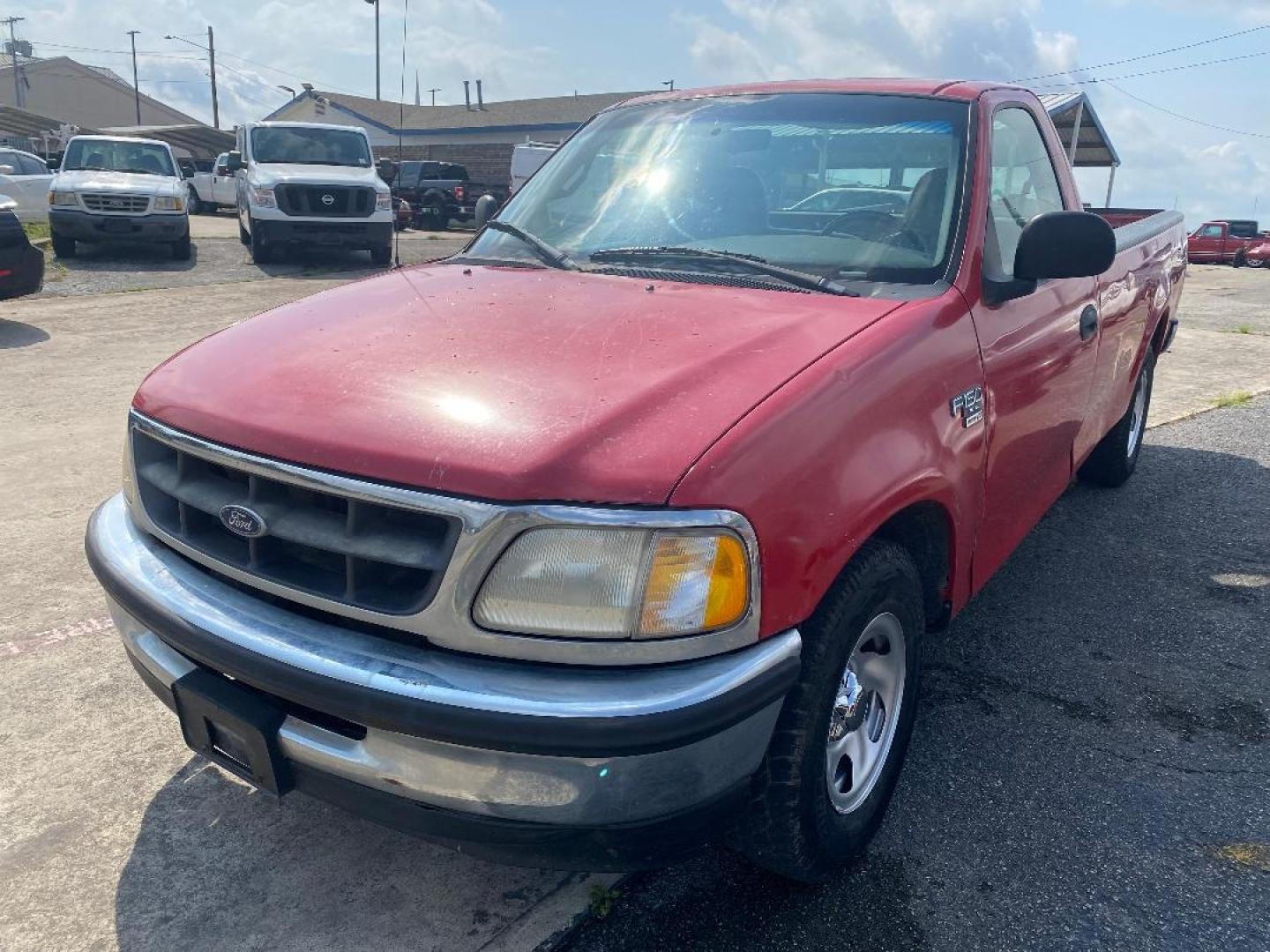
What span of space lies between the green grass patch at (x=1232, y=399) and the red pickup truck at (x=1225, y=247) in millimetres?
26463

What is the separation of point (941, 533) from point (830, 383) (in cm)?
73

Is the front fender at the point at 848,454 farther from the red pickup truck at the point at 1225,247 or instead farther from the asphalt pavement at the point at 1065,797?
the red pickup truck at the point at 1225,247

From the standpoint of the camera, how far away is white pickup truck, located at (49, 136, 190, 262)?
13930 mm

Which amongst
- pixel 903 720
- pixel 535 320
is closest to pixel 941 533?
pixel 903 720

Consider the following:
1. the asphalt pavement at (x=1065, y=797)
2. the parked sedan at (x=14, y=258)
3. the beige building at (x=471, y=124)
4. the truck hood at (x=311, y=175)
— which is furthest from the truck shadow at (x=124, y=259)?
the beige building at (x=471, y=124)

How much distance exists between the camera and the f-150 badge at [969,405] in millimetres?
2527

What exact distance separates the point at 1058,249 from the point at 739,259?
0.88 m

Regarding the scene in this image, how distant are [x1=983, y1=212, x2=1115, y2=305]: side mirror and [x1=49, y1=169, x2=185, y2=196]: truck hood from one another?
14.1 meters

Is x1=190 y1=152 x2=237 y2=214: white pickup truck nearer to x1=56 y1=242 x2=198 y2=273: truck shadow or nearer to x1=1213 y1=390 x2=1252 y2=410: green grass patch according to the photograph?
x1=56 y1=242 x2=198 y2=273: truck shadow

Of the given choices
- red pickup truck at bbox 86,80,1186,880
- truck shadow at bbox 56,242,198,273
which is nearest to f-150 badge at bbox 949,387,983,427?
red pickup truck at bbox 86,80,1186,880

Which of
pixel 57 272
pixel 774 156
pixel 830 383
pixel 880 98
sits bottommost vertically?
pixel 57 272

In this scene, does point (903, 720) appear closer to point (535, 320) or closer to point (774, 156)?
point (535, 320)

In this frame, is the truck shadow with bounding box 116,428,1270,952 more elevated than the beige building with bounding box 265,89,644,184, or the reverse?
the beige building with bounding box 265,89,644,184

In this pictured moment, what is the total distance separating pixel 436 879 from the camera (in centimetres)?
240
